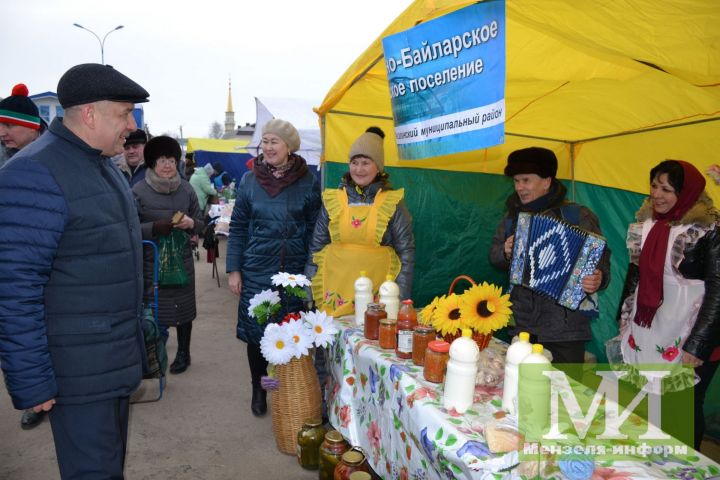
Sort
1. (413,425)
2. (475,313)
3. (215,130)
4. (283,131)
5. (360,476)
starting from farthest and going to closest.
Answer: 1. (215,130)
2. (283,131)
3. (360,476)
4. (475,313)
5. (413,425)

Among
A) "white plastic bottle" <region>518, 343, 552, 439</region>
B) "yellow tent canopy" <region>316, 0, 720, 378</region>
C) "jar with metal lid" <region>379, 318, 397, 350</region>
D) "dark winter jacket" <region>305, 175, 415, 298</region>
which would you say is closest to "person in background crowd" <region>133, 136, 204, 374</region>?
"yellow tent canopy" <region>316, 0, 720, 378</region>

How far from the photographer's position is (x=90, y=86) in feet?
5.88

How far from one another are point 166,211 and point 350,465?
8.58ft

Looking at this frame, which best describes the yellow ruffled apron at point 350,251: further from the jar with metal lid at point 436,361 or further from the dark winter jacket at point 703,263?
the dark winter jacket at point 703,263

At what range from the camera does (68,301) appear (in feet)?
5.79

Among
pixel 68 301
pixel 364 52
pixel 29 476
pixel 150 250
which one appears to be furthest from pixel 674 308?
pixel 29 476

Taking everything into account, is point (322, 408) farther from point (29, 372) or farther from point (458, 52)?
point (458, 52)


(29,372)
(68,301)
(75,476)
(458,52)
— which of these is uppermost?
(458,52)

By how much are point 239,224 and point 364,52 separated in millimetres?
1487

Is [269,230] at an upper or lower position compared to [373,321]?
upper

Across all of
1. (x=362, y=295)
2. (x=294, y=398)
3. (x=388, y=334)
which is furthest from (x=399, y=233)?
(x=294, y=398)

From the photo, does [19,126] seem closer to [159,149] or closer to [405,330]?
[159,149]

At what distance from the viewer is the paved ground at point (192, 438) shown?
2949 millimetres

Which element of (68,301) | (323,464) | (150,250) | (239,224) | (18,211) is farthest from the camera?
(150,250)
